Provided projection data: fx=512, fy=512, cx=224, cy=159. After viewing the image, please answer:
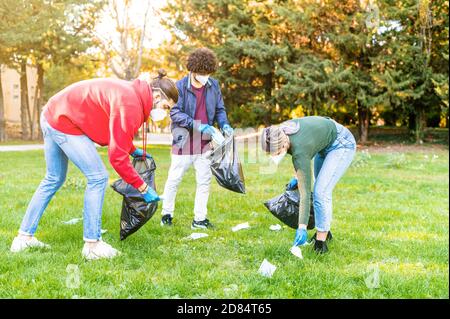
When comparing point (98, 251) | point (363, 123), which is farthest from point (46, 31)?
point (98, 251)

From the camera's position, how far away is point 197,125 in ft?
17.1

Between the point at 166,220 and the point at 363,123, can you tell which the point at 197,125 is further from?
the point at 363,123

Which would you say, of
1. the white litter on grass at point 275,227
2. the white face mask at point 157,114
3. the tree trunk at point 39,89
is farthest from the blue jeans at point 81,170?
the tree trunk at point 39,89

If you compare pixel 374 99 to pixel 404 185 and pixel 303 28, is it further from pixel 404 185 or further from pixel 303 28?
pixel 404 185

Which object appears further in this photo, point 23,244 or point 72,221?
point 72,221

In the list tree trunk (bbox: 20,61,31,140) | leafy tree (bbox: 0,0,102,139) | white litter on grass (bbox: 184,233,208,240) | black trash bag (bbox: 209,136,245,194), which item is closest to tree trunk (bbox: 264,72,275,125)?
leafy tree (bbox: 0,0,102,139)

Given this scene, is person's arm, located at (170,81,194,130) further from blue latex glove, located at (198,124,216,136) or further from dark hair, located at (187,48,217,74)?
dark hair, located at (187,48,217,74)

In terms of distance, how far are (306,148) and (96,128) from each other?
1.65 meters

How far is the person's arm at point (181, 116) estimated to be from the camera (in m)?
5.17

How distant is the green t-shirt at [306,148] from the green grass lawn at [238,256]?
53 cm

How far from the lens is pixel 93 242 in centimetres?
422

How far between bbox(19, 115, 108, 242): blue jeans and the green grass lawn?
28 cm

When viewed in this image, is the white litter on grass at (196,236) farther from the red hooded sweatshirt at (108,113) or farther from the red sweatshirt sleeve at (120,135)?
the red sweatshirt sleeve at (120,135)

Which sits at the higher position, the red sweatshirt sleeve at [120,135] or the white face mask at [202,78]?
the white face mask at [202,78]
